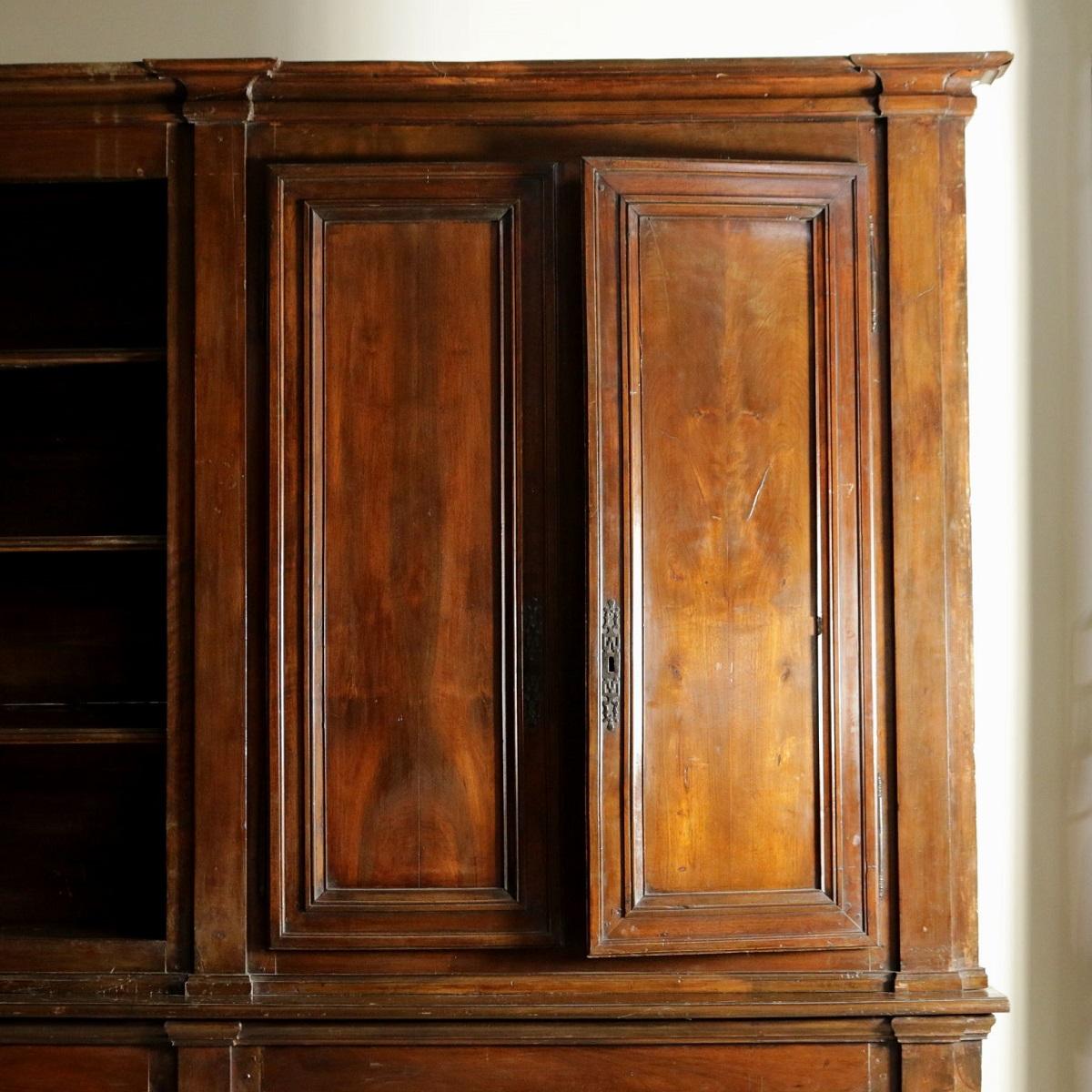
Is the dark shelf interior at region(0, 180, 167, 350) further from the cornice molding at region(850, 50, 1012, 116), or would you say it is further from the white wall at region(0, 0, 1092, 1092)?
the cornice molding at region(850, 50, 1012, 116)

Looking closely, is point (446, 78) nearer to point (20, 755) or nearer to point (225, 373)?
point (225, 373)

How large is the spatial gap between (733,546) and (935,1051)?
0.89 m

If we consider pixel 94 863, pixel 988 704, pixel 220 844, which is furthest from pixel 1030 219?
pixel 94 863

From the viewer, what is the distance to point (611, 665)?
1.92 m

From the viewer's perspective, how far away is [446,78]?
6.44 ft

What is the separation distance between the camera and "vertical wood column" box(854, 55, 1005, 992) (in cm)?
194

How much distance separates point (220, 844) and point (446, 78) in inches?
52.2

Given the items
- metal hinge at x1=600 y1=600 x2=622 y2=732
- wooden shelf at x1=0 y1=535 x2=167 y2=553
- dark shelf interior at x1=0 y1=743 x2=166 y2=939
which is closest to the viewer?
metal hinge at x1=600 y1=600 x2=622 y2=732

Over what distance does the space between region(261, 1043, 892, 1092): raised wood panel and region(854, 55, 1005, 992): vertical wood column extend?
0.63 feet

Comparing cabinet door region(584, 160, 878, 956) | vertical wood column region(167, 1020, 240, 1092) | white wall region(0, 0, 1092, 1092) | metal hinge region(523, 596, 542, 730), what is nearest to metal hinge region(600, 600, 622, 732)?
cabinet door region(584, 160, 878, 956)

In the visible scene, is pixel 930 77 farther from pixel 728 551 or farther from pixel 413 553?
pixel 413 553

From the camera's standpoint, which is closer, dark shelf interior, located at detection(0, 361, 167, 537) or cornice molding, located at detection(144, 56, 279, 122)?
cornice molding, located at detection(144, 56, 279, 122)

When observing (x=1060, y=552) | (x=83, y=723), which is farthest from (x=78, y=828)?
(x=1060, y=552)

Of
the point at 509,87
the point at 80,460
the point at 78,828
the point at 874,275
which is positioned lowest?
the point at 78,828
